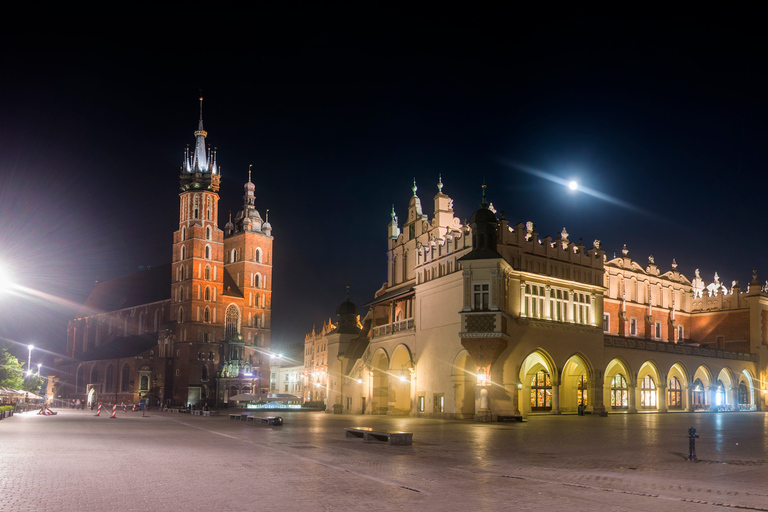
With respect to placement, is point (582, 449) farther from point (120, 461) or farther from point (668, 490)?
point (120, 461)

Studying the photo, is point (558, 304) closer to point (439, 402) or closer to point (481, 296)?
point (481, 296)

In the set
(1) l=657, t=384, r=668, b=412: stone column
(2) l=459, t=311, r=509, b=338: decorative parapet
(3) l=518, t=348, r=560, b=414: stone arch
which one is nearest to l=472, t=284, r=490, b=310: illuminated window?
(2) l=459, t=311, r=509, b=338: decorative parapet

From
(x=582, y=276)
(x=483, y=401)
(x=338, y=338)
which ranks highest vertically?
(x=582, y=276)

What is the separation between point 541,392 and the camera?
161 feet

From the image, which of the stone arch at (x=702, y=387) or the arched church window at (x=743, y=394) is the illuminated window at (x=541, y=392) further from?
the arched church window at (x=743, y=394)

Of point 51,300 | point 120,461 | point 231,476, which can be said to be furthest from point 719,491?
point 51,300

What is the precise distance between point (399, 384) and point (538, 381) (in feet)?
34.0

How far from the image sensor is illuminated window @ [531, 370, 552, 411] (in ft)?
160

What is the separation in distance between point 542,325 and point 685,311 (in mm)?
27949

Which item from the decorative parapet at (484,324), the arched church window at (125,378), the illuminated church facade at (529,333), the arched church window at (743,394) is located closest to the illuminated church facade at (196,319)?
the arched church window at (125,378)

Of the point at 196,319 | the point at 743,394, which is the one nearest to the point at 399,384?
the point at 743,394

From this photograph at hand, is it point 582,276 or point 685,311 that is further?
point 685,311

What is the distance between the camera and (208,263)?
348 feet

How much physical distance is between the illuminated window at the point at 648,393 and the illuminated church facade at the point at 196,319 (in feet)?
212
